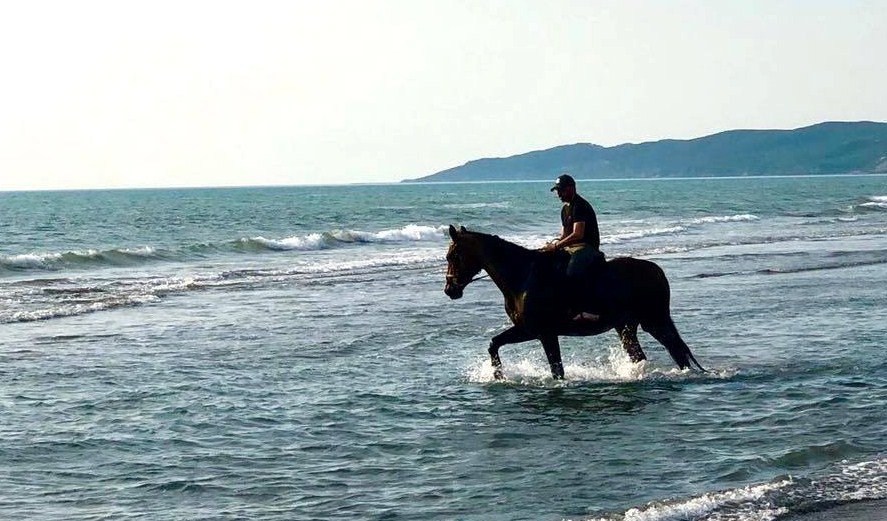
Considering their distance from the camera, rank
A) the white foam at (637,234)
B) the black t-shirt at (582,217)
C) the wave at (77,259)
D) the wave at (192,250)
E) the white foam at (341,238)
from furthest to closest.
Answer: the white foam at (341,238) < the white foam at (637,234) < the wave at (192,250) < the wave at (77,259) < the black t-shirt at (582,217)

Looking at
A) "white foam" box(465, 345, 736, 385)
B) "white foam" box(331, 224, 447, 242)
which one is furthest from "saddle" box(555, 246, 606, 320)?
"white foam" box(331, 224, 447, 242)

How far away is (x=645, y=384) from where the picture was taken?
46.4ft

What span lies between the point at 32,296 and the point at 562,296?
675 inches

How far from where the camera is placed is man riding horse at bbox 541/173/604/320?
14422 millimetres

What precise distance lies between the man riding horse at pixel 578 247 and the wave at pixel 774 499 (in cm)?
498

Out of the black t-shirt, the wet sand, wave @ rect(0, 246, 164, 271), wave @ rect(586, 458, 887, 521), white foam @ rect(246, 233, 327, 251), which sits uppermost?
the black t-shirt

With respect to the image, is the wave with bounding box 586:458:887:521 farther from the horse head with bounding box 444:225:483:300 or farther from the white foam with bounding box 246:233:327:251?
the white foam with bounding box 246:233:327:251

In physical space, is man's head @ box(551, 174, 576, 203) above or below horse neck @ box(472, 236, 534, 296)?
above

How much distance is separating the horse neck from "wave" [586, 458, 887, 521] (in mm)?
5298

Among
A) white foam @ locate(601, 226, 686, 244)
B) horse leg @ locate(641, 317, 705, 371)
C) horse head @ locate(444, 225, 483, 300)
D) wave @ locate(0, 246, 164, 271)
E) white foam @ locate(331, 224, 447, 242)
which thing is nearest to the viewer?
horse head @ locate(444, 225, 483, 300)

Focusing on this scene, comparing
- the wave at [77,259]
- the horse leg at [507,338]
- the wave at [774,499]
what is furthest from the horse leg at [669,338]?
the wave at [77,259]

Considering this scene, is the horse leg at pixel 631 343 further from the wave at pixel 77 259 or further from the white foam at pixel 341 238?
the white foam at pixel 341 238

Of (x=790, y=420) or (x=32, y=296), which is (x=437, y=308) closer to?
(x=32, y=296)

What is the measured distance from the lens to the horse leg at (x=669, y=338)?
1492cm
